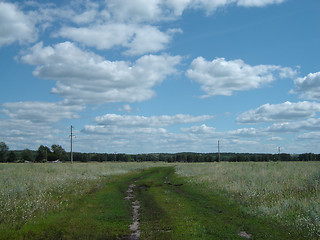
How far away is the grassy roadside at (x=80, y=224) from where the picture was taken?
11.2 metres

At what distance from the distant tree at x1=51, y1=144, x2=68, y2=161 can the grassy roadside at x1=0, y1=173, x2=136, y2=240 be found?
142 m

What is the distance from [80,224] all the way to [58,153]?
14899 centimetres

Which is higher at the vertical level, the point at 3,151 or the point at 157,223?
the point at 3,151

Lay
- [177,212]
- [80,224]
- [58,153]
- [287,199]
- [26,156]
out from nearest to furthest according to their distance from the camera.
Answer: [80,224] → [177,212] → [287,199] → [26,156] → [58,153]

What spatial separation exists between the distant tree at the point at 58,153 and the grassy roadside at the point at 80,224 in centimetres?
14198

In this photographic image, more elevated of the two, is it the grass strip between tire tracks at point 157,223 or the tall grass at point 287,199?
the tall grass at point 287,199

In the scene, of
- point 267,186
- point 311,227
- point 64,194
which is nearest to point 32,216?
point 64,194

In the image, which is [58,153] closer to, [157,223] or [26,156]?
[26,156]

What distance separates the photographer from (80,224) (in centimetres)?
1289

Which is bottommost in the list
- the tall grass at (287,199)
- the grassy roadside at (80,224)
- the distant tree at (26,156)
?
the distant tree at (26,156)

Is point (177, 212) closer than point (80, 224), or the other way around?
point (80, 224)

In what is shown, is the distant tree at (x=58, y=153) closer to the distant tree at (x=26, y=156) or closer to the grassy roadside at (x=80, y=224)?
the distant tree at (x=26, y=156)

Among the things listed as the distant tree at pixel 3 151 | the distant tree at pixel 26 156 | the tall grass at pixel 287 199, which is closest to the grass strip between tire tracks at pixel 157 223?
the tall grass at pixel 287 199

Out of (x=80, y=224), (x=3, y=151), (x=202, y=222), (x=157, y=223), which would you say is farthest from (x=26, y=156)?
(x=202, y=222)
